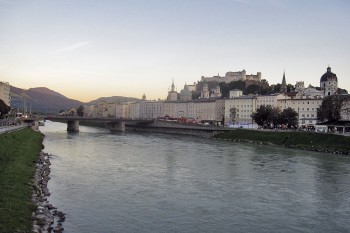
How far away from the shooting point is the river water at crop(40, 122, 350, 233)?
59.5 ft

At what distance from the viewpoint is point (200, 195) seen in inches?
939

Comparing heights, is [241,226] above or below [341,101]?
below

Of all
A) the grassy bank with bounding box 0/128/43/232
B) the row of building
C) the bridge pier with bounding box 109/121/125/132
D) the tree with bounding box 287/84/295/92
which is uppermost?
the tree with bounding box 287/84/295/92

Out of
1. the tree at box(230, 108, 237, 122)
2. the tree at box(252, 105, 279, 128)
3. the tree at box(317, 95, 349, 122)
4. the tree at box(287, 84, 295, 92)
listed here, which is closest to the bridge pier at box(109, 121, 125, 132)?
the tree at box(230, 108, 237, 122)

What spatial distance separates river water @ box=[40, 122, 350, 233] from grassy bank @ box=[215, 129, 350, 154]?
13954 millimetres

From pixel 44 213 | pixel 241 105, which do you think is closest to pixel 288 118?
pixel 241 105

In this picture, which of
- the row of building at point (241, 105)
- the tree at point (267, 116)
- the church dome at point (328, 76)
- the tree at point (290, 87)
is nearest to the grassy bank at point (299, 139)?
the tree at point (267, 116)

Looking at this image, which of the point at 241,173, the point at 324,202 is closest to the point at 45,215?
the point at 324,202

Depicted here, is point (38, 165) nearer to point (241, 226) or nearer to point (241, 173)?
point (241, 173)

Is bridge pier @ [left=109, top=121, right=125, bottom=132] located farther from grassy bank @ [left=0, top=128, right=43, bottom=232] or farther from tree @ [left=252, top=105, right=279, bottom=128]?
grassy bank @ [left=0, top=128, right=43, bottom=232]

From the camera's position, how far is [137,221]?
59.7 ft

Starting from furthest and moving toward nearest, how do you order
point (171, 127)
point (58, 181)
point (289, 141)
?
point (171, 127)
point (289, 141)
point (58, 181)

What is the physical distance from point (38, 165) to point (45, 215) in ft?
48.4

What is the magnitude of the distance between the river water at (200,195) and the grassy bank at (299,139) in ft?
45.8
